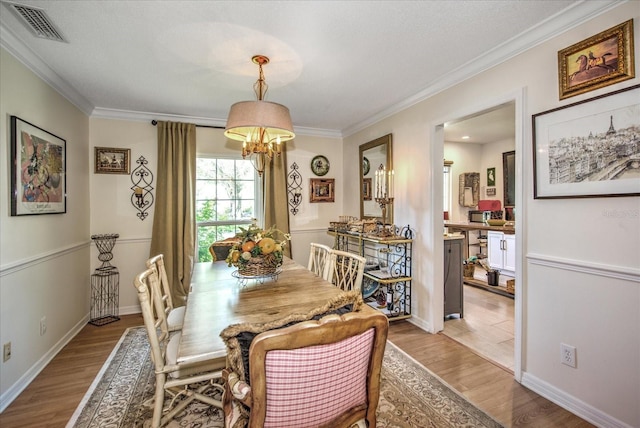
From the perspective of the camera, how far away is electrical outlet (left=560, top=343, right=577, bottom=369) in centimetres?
186

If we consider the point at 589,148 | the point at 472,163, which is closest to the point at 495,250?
the point at 472,163

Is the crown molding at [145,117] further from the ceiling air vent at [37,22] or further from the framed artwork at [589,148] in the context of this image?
the framed artwork at [589,148]

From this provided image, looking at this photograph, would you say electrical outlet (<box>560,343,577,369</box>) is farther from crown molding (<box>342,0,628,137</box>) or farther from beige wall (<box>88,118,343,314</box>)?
beige wall (<box>88,118,343,314</box>)

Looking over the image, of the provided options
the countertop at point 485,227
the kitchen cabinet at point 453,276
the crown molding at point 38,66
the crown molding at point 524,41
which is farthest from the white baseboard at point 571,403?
the crown molding at point 38,66

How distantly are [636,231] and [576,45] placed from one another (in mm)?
1150

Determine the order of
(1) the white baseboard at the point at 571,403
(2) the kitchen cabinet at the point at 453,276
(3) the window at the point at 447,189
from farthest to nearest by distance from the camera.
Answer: (3) the window at the point at 447,189 < (2) the kitchen cabinet at the point at 453,276 < (1) the white baseboard at the point at 571,403

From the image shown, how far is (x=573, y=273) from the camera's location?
186cm

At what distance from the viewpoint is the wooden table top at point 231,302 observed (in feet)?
3.97

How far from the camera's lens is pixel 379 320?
38.4 inches

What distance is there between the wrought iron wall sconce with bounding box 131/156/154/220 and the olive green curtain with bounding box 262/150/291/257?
1435mm

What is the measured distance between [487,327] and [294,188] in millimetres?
2992

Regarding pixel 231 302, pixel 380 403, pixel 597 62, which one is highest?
pixel 597 62

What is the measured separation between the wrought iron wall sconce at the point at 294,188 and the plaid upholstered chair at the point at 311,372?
351cm

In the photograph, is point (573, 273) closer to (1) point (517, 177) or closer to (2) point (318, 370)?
(1) point (517, 177)
